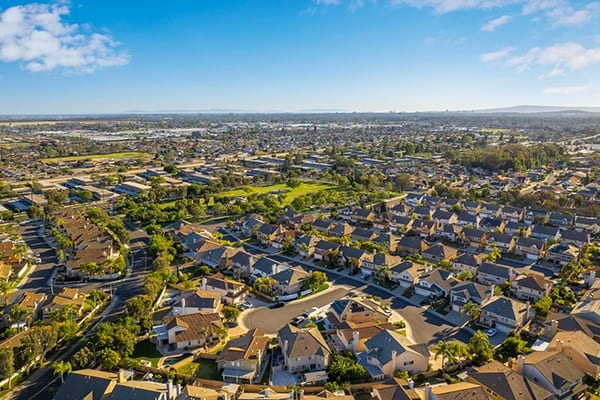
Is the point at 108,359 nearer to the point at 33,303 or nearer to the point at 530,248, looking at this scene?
the point at 33,303

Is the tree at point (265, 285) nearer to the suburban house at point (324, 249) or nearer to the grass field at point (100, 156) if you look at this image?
the suburban house at point (324, 249)

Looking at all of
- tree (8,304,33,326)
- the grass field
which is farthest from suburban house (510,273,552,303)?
the grass field

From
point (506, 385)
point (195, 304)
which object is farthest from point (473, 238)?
point (195, 304)

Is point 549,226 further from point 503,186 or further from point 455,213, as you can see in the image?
point 503,186

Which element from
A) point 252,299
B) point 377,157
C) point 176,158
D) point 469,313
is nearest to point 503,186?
point 377,157

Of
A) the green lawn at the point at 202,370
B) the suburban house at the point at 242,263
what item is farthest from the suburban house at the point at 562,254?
the green lawn at the point at 202,370
